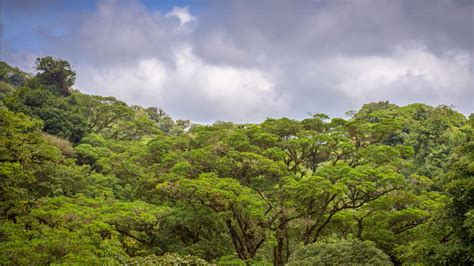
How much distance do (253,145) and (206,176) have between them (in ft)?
11.1

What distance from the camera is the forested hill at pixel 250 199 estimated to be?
9.88m

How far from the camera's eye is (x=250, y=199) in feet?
48.3

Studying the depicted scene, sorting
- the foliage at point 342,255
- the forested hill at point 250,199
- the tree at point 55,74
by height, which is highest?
the tree at point 55,74

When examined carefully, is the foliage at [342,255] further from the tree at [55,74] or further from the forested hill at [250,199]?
the tree at [55,74]

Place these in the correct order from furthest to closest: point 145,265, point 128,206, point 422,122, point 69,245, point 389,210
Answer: point 422,122, point 389,210, point 128,206, point 145,265, point 69,245

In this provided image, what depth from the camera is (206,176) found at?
16.3m

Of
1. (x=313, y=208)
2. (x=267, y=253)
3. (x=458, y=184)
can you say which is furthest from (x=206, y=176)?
(x=458, y=184)

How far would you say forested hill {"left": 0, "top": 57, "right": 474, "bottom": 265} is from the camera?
988 cm

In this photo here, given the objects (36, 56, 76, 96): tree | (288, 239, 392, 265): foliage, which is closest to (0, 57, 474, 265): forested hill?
(288, 239, 392, 265): foliage

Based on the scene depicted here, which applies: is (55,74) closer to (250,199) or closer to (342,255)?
(250,199)

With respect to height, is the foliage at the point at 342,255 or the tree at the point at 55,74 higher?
the tree at the point at 55,74

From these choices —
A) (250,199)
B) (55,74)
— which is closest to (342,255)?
(250,199)

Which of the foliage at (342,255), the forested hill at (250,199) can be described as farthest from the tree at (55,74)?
the foliage at (342,255)

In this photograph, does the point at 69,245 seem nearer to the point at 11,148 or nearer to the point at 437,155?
the point at 11,148
